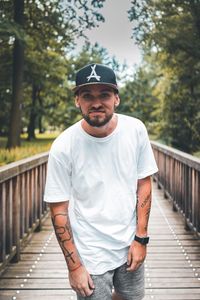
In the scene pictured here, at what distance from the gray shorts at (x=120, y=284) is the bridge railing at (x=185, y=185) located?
3002 millimetres

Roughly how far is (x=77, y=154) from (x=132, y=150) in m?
0.26

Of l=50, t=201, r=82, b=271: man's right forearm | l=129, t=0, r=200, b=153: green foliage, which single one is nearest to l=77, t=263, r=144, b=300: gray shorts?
l=50, t=201, r=82, b=271: man's right forearm

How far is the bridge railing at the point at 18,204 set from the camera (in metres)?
4.21

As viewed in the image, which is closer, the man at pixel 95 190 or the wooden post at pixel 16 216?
the man at pixel 95 190

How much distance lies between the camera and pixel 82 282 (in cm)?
219

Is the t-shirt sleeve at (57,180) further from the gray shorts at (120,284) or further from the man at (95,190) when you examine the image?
the gray shorts at (120,284)

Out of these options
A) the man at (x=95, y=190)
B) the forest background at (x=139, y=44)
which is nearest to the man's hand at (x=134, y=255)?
the man at (x=95, y=190)

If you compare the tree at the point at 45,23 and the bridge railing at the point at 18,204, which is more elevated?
the tree at the point at 45,23

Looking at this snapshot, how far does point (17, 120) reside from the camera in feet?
54.0

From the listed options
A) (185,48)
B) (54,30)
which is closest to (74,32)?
(54,30)

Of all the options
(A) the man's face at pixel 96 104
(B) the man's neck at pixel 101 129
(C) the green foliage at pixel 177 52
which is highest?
(C) the green foliage at pixel 177 52

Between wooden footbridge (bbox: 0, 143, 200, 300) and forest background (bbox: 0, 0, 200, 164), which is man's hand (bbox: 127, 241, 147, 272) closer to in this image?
wooden footbridge (bbox: 0, 143, 200, 300)

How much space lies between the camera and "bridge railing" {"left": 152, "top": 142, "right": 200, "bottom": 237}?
558 centimetres

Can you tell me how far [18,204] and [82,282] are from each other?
8.75ft
